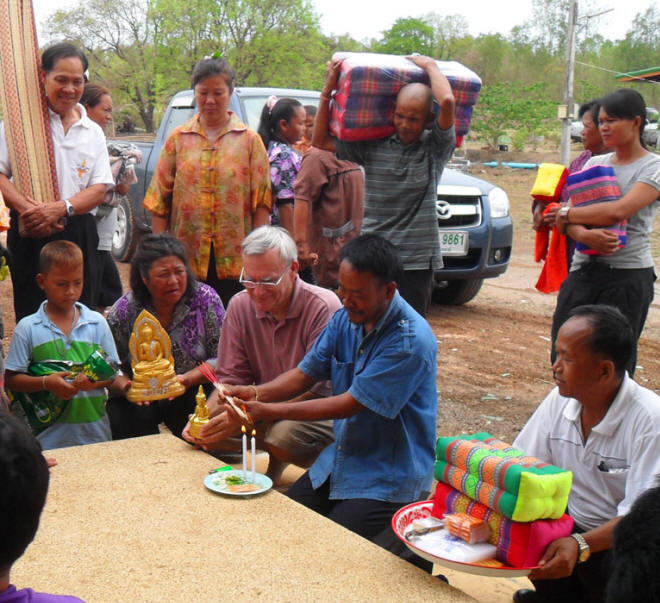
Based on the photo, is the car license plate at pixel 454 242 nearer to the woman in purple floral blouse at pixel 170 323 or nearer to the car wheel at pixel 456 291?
the car wheel at pixel 456 291

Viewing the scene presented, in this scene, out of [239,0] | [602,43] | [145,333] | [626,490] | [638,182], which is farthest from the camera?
[602,43]

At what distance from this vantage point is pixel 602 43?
141 ft

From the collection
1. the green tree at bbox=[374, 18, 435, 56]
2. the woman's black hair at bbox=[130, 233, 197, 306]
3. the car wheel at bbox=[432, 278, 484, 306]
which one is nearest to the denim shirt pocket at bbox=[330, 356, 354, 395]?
the woman's black hair at bbox=[130, 233, 197, 306]

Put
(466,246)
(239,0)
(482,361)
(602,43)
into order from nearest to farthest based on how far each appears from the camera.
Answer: (482,361), (466,246), (239,0), (602,43)

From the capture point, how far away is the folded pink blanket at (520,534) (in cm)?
224

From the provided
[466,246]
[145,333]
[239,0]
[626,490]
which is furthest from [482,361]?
[239,0]

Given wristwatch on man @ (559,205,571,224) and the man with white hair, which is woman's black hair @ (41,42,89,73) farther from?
wristwatch on man @ (559,205,571,224)

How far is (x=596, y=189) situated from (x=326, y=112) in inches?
56.5

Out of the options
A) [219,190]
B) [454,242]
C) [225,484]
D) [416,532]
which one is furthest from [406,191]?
[454,242]

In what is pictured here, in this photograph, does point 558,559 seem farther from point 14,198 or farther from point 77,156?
point 77,156

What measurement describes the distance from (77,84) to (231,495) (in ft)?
8.12

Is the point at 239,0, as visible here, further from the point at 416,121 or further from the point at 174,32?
the point at 416,121

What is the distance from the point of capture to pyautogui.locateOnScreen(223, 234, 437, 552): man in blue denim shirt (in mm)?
3000

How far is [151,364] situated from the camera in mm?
3662
